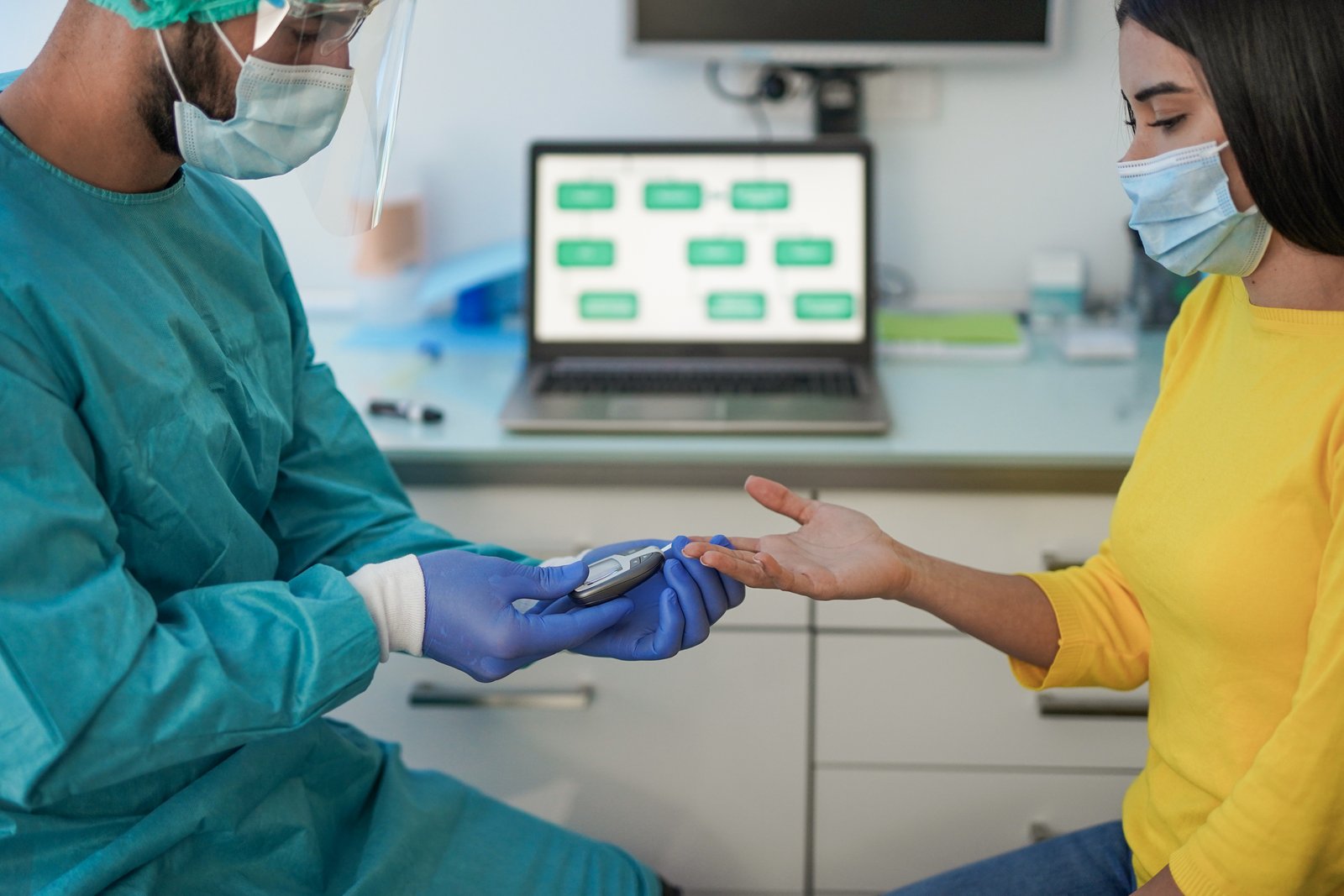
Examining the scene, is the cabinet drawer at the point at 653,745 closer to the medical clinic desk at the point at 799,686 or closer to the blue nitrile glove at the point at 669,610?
the medical clinic desk at the point at 799,686

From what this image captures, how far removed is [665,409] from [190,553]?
759 mm

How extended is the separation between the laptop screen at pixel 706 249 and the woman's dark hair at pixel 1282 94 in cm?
91

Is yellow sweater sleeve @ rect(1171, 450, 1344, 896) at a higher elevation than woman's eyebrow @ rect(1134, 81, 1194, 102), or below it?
below

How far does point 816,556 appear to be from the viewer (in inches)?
48.3

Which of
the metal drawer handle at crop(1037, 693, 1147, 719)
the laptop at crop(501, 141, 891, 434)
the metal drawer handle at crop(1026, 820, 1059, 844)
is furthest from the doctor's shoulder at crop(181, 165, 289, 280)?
the metal drawer handle at crop(1026, 820, 1059, 844)

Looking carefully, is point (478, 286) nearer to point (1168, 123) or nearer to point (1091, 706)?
point (1091, 706)

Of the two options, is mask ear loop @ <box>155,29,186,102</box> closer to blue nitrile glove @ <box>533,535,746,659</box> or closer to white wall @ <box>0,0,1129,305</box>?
blue nitrile glove @ <box>533,535,746,659</box>

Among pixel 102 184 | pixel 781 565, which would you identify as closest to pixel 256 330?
pixel 102 184

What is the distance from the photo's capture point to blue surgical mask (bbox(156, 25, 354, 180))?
3.28 ft

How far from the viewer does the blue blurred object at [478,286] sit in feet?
6.66

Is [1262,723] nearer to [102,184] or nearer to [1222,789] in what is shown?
[1222,789]

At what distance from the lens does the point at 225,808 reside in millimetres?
1081

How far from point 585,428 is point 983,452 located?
1.66 feet

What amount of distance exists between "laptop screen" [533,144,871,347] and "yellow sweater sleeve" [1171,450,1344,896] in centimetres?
102
